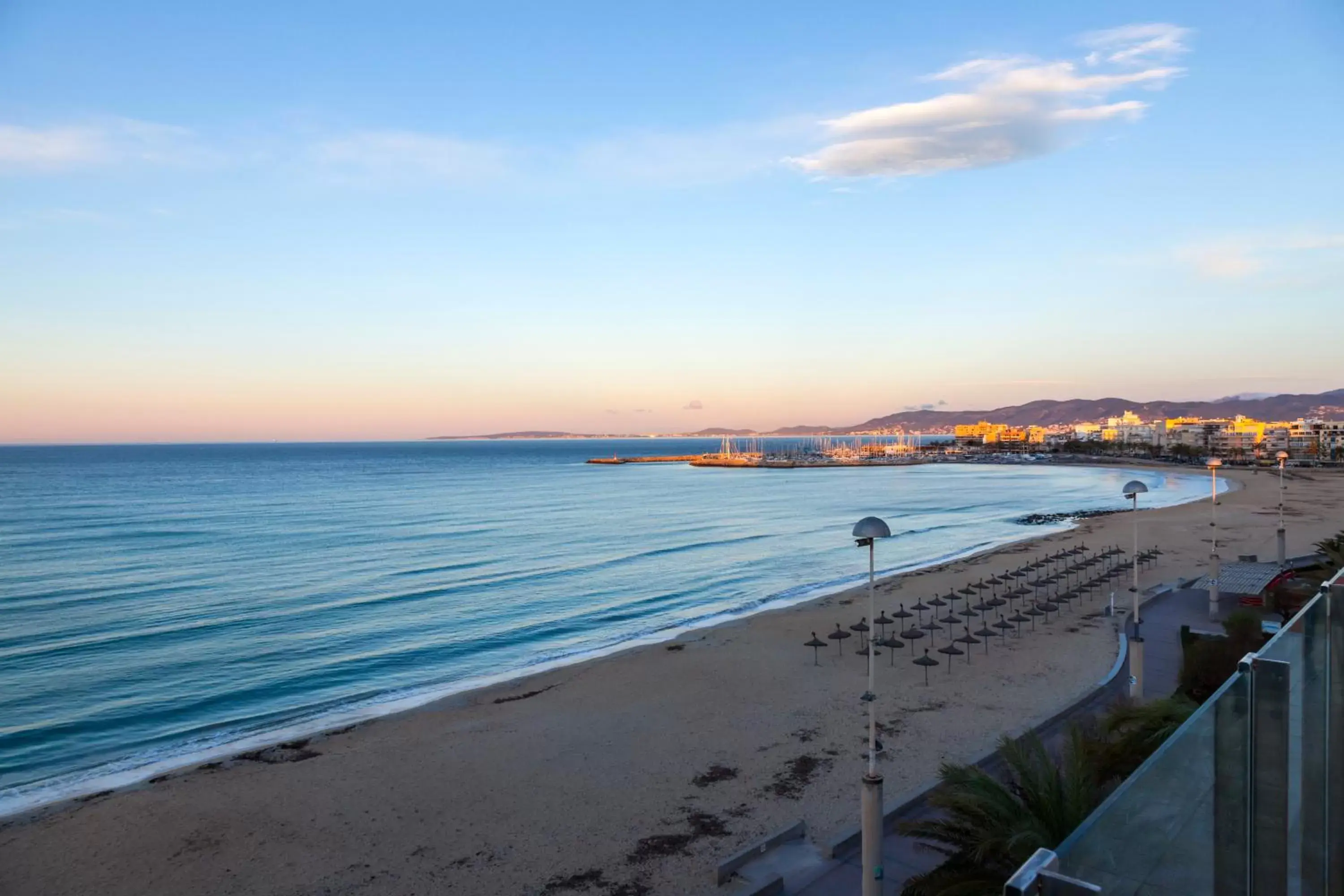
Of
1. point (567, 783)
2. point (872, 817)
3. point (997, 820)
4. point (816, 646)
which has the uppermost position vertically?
point (997, 820)

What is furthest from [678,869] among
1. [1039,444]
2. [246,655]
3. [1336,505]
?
[1039,444]

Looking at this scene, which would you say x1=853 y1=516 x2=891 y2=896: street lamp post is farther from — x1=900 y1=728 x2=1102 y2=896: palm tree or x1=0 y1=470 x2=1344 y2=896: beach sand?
x1=0 y1=470 x2=1344 y2=896: beach sand

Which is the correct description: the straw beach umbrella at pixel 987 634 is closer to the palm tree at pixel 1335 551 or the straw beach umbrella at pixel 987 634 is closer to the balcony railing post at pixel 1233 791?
the palm tree at pixel 1335 551

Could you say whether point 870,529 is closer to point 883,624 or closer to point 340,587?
point 883,624

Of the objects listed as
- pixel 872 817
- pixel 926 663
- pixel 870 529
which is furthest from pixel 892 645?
pixel 870 529

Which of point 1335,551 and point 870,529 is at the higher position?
point 870,529

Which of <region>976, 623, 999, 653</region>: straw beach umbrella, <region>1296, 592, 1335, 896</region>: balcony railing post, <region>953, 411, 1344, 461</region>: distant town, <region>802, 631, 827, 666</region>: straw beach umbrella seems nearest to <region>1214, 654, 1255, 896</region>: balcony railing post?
<region>1296, 592, 1335, 896</region>: balcony railing post

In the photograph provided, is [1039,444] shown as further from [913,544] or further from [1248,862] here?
[1248,862]
